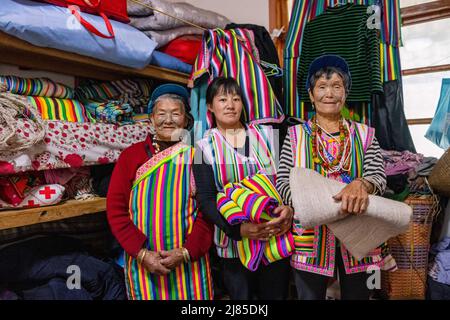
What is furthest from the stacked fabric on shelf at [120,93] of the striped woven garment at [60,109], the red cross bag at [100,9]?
the red cross bag at [100,9]

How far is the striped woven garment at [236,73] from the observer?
1.59m

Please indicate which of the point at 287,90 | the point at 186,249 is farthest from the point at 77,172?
the point at 287,90

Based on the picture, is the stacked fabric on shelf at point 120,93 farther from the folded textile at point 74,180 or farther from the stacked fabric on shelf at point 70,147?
the folded textile at point 74,180

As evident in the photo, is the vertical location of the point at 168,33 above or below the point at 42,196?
above

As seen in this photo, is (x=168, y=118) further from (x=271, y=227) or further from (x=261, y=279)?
(x=261, y=279)

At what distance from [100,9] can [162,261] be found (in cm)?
103

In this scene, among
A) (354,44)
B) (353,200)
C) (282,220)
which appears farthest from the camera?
(354,44)

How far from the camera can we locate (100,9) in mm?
1320

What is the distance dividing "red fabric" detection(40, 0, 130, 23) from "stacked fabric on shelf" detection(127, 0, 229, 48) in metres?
0.12

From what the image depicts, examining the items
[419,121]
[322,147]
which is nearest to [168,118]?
[322,147]

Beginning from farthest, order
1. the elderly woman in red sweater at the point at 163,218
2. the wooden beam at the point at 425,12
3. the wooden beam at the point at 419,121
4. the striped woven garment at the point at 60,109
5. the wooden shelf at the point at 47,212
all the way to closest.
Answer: the wooden beam at the point at 419,121, the wooden beam at the point at 425,12, the striped woven garment at the point at 60,109, the elderly woman in red sweater at the point at 163,218, the wooden shelf at the point at 47,212

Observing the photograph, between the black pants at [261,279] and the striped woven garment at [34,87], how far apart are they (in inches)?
39.8

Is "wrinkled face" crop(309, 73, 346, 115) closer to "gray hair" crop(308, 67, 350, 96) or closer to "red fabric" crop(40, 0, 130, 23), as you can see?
"gray hair" crop(308, 67, 350, 96)
